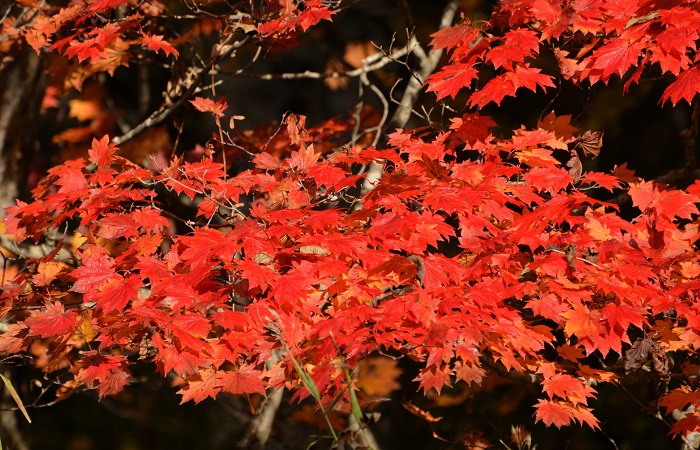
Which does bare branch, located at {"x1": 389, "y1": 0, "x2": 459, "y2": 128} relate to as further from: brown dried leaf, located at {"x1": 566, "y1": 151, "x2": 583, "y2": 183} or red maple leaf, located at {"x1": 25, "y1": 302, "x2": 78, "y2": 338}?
red maple leaf, located at {"x1": 25, "y1": 302, "x2": 78, "y2": 338}

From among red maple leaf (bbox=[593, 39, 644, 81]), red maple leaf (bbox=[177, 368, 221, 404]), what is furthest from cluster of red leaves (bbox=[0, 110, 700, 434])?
red maple leaf (bbox=[593, 39, 644, 81])

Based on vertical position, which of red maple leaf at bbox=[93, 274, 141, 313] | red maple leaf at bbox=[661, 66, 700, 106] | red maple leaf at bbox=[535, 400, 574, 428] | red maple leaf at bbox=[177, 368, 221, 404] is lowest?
red maple leaf at bbox=[535, 400, 574, 428]

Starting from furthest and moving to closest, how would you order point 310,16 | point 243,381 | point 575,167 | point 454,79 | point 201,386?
1. point 310,16
2. point 575,167
3. point 454,79
4. point 201,386
5. point 243,381

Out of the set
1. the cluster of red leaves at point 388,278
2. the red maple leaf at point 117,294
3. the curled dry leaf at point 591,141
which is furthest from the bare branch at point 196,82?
the curled dry leaf at point 591,141

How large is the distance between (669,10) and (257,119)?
6.53 metres

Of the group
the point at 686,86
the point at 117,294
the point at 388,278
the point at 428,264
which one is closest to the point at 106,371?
the point at 117,294

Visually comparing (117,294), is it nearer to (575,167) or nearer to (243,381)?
(243,381)

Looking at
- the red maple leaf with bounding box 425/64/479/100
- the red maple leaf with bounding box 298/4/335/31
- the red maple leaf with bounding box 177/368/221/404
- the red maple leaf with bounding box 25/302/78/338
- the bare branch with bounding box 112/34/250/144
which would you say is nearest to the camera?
the red maple leaf with bounding box 177/368/221/404

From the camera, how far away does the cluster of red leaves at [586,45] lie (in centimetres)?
317

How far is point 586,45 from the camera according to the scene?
3.67m

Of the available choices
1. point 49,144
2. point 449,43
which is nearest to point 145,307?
point 449,43

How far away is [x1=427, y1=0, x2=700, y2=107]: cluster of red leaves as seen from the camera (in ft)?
10.4

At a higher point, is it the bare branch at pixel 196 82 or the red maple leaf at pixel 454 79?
the red maple leaf at pixel 454 79

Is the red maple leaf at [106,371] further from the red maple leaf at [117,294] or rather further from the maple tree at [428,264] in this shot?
the red maple leaf at [117,294]
